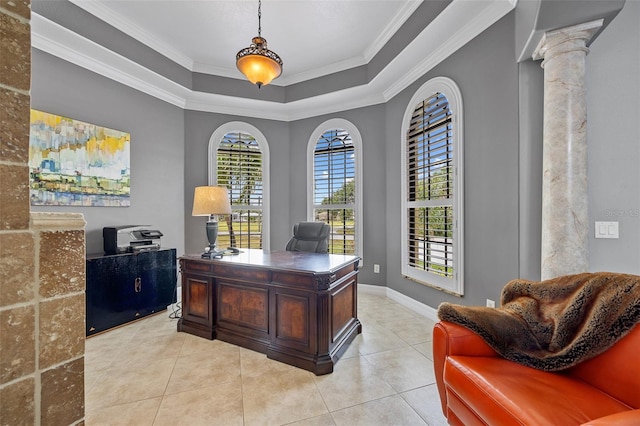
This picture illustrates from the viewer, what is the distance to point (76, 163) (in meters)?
3.02

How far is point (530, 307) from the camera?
157 cm

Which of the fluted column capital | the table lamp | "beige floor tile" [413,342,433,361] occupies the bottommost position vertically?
"beige floor tile" [413,342,433,361]

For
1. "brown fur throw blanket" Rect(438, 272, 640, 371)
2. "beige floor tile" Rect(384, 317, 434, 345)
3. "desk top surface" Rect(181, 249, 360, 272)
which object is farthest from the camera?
"beige floor tile" Rect(384, 317, 434, 345)

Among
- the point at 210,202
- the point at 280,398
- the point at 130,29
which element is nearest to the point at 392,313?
the point at 280,398

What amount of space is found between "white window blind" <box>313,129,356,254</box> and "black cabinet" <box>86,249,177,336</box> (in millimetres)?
2250

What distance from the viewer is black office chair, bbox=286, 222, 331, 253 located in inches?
130

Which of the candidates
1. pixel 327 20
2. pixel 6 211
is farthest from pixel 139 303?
pixel 327 20

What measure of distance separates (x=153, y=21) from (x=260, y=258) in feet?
9.60

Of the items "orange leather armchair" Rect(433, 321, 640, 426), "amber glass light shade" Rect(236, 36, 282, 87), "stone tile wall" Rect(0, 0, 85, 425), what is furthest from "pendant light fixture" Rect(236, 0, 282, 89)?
"orange leather armchair" Rect(433, 321, 640, 426)

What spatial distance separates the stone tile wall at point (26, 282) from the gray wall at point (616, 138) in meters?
2.83

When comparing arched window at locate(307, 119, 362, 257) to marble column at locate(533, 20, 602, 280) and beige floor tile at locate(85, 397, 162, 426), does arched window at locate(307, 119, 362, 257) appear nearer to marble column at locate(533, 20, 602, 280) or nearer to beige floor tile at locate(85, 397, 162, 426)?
marble column at locate(533, 20, 602, 280)

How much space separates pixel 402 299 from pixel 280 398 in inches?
90.3

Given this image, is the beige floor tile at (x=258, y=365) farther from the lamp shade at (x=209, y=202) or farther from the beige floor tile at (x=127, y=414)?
the lamp shade at (x=209, y=202)

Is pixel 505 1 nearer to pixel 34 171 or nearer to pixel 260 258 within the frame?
pixel 260 258
